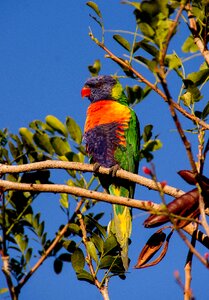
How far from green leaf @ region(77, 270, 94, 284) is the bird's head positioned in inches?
97.3

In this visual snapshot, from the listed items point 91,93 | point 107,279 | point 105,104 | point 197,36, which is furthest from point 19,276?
point 91,93

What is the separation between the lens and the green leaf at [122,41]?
7.49 feet

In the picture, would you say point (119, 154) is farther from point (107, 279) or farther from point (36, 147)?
point (107, 279)

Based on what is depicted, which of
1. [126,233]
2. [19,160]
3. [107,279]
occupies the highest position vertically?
[19,160]

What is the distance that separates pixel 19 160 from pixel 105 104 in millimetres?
1684

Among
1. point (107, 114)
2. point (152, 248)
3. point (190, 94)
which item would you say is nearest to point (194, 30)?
point (190, 94)

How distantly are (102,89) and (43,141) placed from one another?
2.06 m

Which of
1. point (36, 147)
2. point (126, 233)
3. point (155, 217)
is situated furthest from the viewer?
point (126, 233)

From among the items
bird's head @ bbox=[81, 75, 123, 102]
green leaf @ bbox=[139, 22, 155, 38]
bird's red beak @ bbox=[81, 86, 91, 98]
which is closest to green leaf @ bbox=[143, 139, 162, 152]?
green leaf @ bbox=[139, 22, 155, 38]

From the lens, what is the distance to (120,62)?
2113mm

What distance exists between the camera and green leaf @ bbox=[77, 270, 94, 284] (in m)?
2.03

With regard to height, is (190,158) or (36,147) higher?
(36,147)

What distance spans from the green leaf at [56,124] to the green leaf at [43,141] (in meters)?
0.10

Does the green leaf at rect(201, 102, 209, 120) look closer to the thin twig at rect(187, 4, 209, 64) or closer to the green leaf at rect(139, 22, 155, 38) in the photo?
the thin twig at rect(187, 4, 209, 64)
